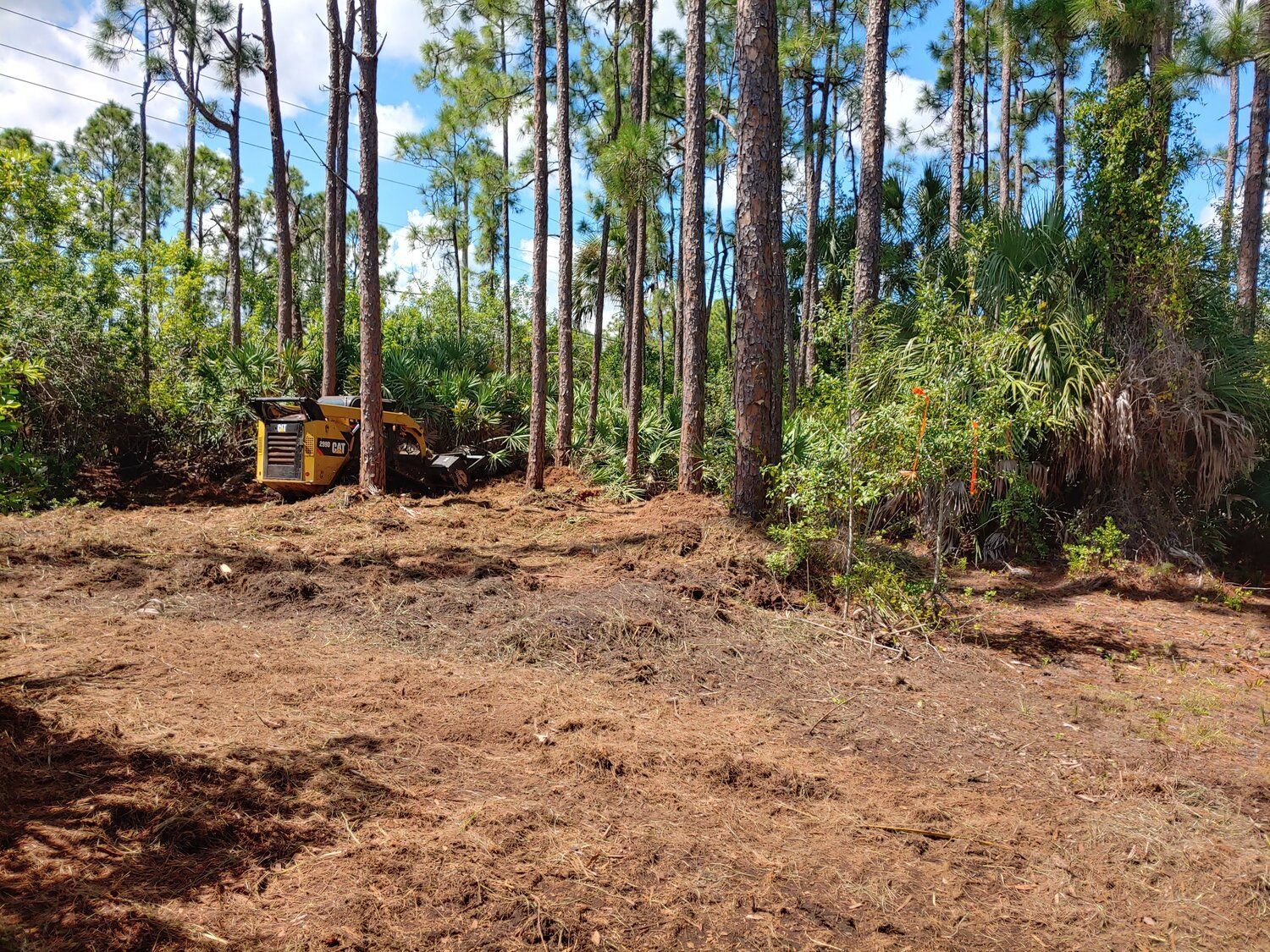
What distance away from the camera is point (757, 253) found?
7.60 metres

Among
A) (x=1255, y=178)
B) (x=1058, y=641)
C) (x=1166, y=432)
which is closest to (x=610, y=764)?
(x=1058, y=641)

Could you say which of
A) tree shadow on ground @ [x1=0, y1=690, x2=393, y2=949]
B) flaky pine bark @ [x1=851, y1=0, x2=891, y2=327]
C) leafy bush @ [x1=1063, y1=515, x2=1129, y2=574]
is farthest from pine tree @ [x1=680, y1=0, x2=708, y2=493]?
tree shadow on ground @ [x1=0, y1=690, x2=393, y2=949]

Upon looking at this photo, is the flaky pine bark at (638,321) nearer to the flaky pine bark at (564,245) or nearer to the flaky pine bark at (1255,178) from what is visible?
the flaky pine bark at (564,245)

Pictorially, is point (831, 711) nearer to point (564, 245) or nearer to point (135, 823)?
point (135, 823)

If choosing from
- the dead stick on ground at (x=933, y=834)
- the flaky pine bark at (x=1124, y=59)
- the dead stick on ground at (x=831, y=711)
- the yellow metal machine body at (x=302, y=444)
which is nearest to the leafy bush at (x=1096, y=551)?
the dead stick on ground at (x=831, y=711)

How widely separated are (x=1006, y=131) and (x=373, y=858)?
21112 mm

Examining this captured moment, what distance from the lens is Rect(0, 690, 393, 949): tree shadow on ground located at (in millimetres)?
2449

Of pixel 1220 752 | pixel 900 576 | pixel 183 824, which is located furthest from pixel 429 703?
pixel 1220 752

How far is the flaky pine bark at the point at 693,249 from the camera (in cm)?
1111

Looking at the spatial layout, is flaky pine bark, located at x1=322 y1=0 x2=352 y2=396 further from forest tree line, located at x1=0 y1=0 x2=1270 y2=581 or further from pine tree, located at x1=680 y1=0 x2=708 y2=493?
pine tree, located at x1=680 y1=0 x2=708 y2=493

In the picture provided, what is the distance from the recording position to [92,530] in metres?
9.50

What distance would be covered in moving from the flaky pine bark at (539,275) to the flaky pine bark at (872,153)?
5.35 meters

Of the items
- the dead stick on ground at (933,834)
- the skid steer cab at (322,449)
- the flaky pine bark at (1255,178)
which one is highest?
the flaky pine bark at (1255,178)

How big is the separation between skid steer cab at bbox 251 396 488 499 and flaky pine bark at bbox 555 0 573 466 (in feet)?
8.54
